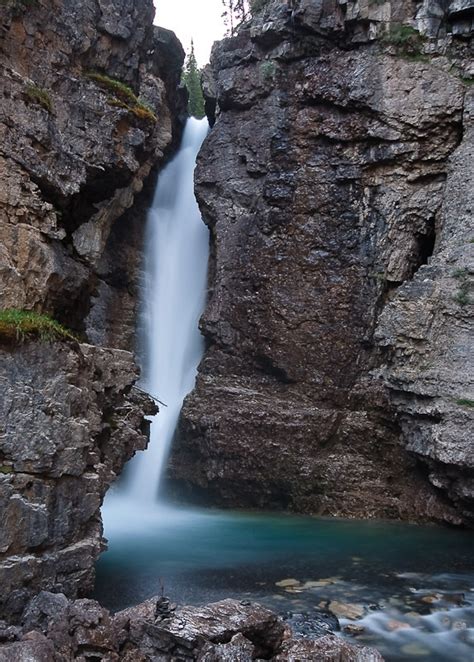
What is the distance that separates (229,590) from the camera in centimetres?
944

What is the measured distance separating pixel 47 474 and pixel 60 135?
18.2ft

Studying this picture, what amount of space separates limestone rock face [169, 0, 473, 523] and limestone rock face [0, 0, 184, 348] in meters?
7.79

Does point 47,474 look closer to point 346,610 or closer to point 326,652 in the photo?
point 326,652

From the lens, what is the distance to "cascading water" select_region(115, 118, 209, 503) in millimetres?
19422

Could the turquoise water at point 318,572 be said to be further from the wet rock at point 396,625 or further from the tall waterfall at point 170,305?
the tall waterfall at point 170,305

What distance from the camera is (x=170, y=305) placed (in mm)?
22375

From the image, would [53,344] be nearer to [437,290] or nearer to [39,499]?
[39,499]

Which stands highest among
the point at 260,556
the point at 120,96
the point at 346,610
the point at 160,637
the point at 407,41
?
the point at 407,41

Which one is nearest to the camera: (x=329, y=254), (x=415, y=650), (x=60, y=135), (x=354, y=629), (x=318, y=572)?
(x=415, y=650)

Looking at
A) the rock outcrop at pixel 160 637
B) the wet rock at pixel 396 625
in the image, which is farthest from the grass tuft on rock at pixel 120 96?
the wet rock at pixel 396 625

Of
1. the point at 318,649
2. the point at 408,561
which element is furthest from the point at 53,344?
the point at 408,561

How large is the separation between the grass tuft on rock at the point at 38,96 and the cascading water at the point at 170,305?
11.6 m

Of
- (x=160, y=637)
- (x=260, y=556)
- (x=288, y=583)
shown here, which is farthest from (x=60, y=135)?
(x=260, y=556)

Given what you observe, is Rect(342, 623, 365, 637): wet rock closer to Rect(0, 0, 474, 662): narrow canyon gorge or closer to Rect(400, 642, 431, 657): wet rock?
Rect(400, 642, 431, 657): wet rock
